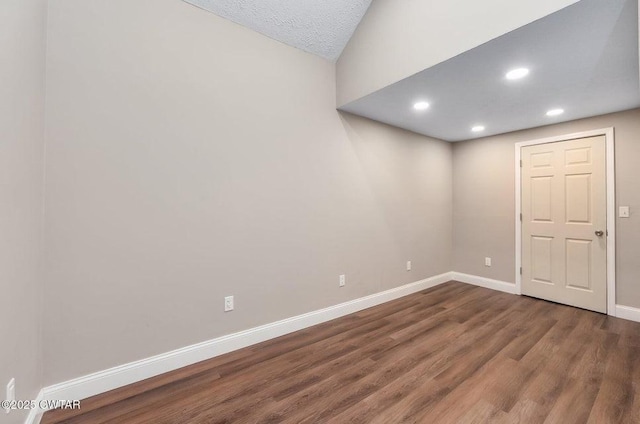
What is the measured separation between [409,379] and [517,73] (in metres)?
2.49

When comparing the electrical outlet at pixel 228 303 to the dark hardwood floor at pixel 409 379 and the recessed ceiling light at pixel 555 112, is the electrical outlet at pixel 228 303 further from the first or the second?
the recessed ceiling light at pixel 555 112

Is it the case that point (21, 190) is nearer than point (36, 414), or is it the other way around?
point (21, 190)

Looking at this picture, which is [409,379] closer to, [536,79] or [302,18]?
[536,79]

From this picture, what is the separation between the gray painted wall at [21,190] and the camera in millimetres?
1122

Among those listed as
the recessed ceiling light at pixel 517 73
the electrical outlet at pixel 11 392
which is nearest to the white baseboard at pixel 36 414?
the electrical outlet at pixel 11 392

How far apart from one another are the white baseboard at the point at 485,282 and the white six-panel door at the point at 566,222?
0.56 feet

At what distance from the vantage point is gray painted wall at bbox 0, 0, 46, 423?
1.12 metres

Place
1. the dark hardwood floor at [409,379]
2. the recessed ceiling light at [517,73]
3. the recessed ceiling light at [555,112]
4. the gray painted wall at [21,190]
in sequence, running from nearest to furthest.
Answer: the gray painted wall at [21,190] → the dark hardwood floor at [409,379] → the recessed ceiling light at [517,73] → the recessed ceiling light at [555,112]

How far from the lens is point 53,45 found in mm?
1590

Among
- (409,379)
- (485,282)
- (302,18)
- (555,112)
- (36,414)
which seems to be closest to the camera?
(36,414)

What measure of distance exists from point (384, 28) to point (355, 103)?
68cm

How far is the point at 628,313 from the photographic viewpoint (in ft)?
9.43

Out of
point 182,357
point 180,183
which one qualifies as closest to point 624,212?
point 180,183

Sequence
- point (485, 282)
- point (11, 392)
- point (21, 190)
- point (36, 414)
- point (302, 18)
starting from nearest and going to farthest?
point (11, 392), point (21, 190), point (36, 414), point (302, 18), point (485, 282)
